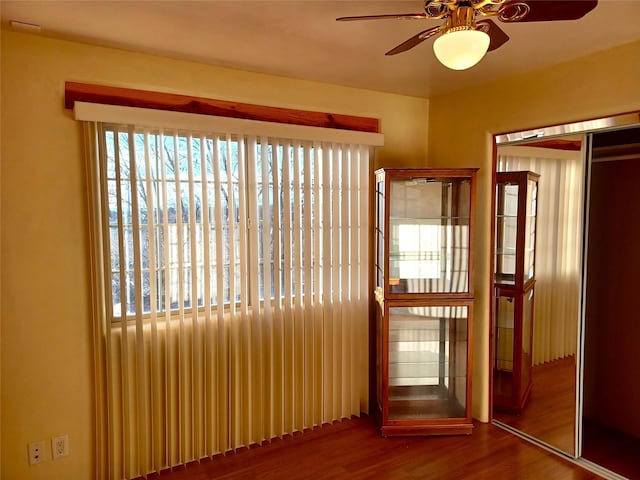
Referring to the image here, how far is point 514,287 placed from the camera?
9.77ft

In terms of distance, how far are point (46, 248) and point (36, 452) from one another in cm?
108

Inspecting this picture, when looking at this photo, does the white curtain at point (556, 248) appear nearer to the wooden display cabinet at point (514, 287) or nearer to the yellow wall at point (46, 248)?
the wooden display cabinet at point (514, 287)

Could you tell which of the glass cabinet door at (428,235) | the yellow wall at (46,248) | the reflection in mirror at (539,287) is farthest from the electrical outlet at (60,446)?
the reflection in mirror at (539,287)

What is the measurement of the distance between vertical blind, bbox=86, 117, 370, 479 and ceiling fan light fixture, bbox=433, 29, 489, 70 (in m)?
1.58

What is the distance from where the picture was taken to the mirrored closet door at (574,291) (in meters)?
2.61

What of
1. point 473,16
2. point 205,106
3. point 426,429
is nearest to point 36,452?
point 205,106

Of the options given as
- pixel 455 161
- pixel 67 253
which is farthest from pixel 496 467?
pixel 67 253

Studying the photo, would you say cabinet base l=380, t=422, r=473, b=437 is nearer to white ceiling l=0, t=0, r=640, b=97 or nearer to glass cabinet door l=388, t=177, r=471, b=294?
glass cabinet door l=388, t=177, r=471, b=294

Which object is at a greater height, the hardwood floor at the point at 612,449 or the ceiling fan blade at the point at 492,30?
the ceiling fan blade at the point at 492,30

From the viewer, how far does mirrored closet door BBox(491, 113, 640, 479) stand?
261 cm

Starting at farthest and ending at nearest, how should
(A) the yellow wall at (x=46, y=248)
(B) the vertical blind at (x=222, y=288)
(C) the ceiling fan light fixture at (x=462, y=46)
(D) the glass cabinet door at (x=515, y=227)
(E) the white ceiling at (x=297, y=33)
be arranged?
(D) the glass cabinet door at (x=515, y=227)
(B) the vertical blind at (x=222, y=288)
(A) the yellow wall at (x=46, y=248)
(E) the white ceiling at (x=297, y=33)
(C) the ceiling fan light fixture at (x=462, y=46)

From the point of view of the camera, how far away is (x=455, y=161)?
335cm

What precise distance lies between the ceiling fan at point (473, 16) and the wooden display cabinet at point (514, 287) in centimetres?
149

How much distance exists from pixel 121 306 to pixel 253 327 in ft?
2.72
